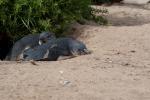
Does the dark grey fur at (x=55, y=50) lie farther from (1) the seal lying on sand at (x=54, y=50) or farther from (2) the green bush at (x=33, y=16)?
(2) the green bush at (x=33, y=16)

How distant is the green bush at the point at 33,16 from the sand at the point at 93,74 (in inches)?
20.4

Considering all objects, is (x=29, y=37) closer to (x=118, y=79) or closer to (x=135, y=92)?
(x=118, y=79)

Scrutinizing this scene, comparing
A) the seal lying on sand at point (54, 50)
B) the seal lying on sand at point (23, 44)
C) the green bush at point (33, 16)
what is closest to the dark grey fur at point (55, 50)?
the seal lying on sand at point (54, 50)

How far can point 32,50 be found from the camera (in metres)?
6.09

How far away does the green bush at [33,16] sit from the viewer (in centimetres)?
683

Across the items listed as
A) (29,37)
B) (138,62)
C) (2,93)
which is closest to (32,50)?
(29,37)

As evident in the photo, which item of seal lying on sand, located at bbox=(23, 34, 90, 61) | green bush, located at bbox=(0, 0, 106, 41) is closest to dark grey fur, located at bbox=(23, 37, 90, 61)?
seal lying on sand, located at bbox=(23, 34, 90, 61)

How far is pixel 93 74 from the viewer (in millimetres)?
4984

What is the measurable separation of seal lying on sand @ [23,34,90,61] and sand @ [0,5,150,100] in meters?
0.17

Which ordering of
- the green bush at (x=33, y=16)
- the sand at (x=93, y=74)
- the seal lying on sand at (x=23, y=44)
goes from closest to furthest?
1. the sand at (x=93, y=74)
2. the seal lying on sand at (x=23, y=44)
3. the green bush at (x=33, y=16)

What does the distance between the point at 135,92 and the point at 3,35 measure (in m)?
2.83

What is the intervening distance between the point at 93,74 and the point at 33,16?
224cm

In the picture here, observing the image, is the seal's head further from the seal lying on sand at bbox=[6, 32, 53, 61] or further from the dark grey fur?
the dark grey fur

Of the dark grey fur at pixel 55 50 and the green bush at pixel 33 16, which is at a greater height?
the green bush at pixel 33 16
